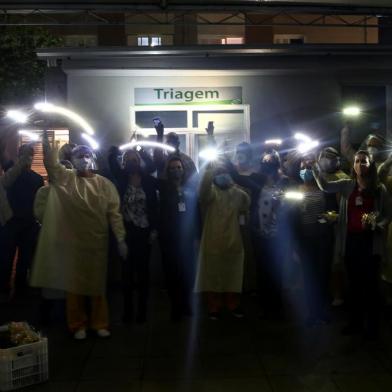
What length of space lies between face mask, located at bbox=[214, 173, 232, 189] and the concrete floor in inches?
58.7

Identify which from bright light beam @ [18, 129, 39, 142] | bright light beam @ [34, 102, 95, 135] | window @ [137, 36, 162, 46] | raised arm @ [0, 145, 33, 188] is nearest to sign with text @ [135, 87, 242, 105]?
bright light beam @ [34, 102, 95, 135]

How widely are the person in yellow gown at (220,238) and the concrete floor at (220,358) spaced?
0.44m

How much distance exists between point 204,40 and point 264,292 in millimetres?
20022

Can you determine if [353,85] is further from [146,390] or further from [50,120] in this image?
[146,390]

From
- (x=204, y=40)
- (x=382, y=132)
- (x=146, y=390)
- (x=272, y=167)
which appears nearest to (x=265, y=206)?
(x=272, y=167)

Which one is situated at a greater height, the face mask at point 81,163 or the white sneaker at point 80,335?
the face mask at point 81,163

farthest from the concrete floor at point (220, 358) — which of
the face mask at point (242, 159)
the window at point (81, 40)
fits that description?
the window at point (81, 40)

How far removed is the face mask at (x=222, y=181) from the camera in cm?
664

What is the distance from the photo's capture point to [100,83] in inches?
427

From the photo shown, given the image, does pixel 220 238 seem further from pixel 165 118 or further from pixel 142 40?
pixel 142 40

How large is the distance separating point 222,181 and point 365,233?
1.65 metres

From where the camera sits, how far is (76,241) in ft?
19.9

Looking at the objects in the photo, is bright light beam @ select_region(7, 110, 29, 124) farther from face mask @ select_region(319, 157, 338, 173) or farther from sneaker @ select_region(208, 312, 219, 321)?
face mask @ select_region(319, 157, 338, 173)

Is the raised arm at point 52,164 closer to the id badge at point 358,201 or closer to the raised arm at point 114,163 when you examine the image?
the raised arm at point 114,163
